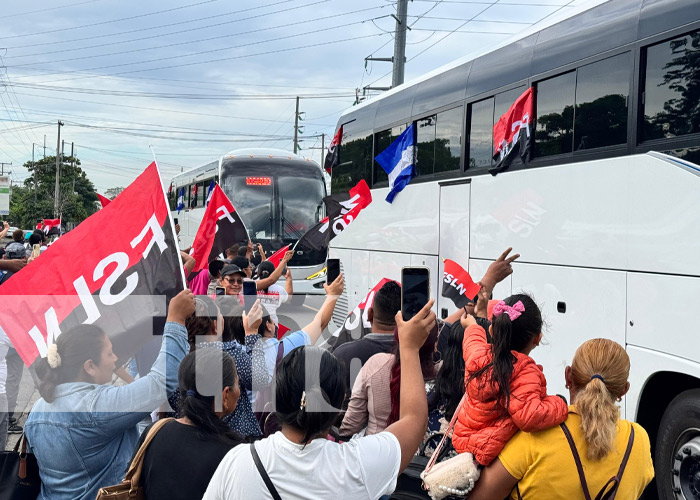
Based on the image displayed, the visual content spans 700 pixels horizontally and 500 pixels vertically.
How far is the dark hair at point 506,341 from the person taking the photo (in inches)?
117

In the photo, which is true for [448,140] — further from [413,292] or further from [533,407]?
[533,407]

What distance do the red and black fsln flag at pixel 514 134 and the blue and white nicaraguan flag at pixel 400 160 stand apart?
221cm

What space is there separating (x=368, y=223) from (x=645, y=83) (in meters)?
6.32

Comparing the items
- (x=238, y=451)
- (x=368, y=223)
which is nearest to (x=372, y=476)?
(x=238, y=451)

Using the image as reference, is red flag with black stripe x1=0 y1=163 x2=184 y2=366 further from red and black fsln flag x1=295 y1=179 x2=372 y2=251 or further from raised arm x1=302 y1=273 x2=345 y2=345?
red and black fsln flag x1=295 y1=179 x2=372 y2=251

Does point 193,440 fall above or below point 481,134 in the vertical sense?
below

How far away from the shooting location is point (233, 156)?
69.9ft

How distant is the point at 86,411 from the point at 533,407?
179cm

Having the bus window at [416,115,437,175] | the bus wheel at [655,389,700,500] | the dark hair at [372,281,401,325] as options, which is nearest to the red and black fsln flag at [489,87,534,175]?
the bus window at [416,115,437,175]

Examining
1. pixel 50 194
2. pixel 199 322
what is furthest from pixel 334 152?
pixel 50 194

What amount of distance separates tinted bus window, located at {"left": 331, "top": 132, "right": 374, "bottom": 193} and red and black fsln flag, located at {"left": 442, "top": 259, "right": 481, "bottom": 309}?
530 cm

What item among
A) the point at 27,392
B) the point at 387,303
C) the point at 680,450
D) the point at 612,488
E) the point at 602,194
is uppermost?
the point at 602,194

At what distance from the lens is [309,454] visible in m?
2.32

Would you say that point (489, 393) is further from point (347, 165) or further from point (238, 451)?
point (347, 165)
